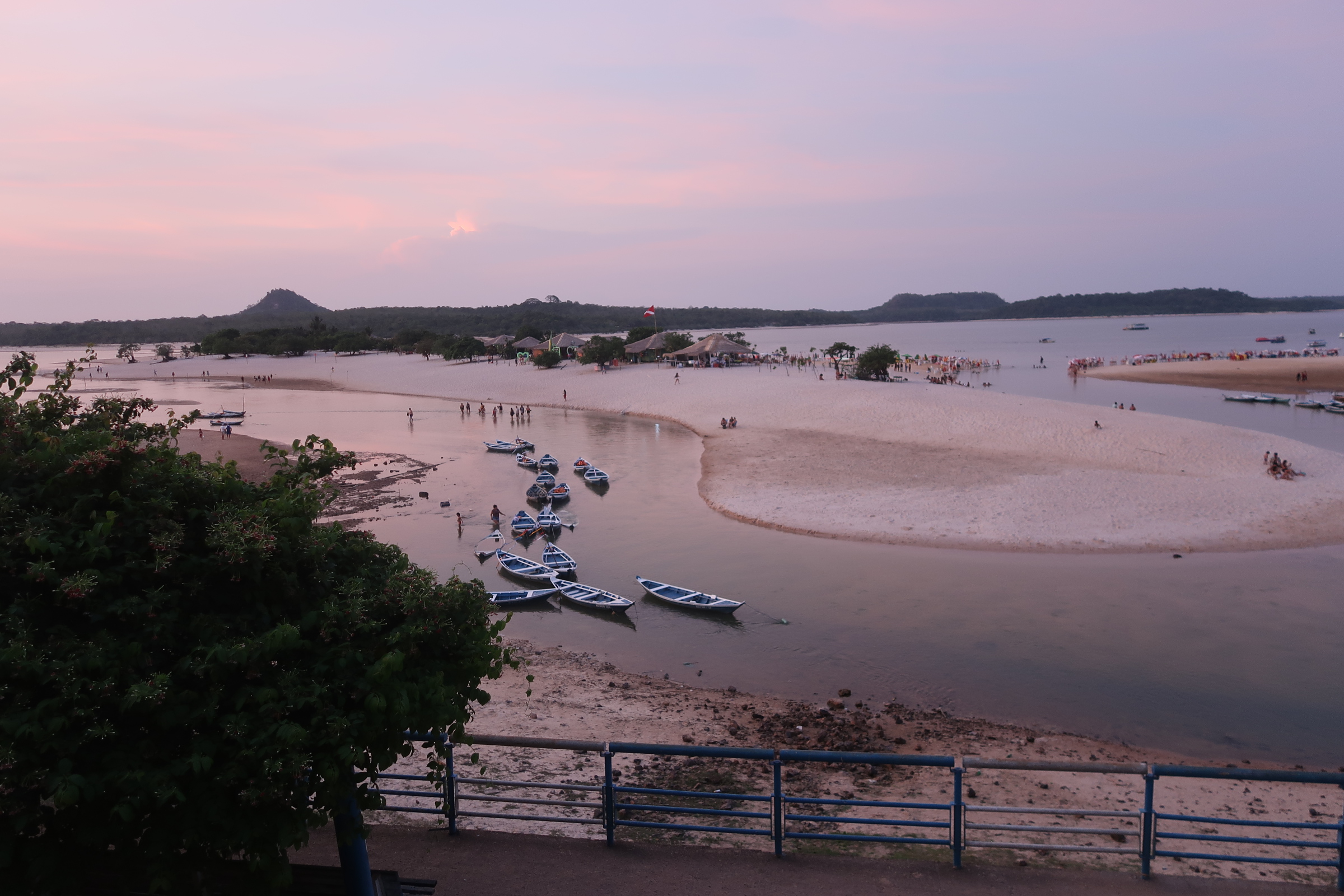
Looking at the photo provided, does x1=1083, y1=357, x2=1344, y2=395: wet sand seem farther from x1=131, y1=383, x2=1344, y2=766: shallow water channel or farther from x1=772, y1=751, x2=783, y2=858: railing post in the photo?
x1=772, y1=751, x2=783, y2=858: railing post

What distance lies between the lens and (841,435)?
38094 mm

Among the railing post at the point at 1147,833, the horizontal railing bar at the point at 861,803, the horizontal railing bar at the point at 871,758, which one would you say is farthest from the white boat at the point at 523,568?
the railing post at the point at 1147,833

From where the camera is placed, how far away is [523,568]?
65.1 feet

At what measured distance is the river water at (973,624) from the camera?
12.9 metres

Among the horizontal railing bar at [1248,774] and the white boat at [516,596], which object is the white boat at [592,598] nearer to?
the white boat at [516,596]

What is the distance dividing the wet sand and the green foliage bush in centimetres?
7052

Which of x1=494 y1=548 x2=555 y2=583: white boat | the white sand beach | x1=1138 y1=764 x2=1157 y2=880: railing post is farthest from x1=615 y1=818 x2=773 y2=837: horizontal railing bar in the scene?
the white sand beach

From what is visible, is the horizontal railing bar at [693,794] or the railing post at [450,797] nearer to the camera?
the horizontal railing bar at [693,794]

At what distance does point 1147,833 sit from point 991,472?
2490 cm

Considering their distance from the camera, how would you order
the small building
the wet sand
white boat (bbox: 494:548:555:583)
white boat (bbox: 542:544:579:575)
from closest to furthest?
white boat (bbox: 494:548:555:583) → white boat (bbox: 542:544:579:575) → the wet sand → the small building

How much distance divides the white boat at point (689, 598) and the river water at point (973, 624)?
0.26m

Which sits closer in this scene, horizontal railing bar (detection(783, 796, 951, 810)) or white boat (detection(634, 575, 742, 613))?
horizontal railing bar (detection(783, 796, 951, 810))

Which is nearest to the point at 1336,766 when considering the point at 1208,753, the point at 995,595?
the point at 1208,753

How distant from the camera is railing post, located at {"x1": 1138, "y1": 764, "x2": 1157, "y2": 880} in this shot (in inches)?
225
